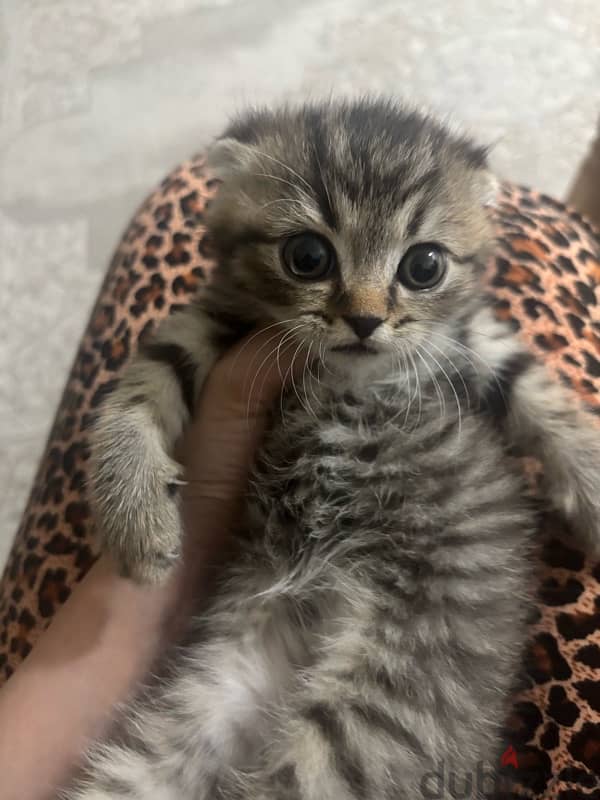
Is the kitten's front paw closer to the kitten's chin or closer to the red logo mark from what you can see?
the kitten's chin

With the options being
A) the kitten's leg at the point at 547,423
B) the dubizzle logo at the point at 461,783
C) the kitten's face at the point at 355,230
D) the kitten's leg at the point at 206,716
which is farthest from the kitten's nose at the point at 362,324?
the dubizzle logo at the point at 461,783

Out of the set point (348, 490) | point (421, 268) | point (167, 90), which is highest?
point (167, 90)

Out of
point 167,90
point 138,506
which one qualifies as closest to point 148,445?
point 138,506

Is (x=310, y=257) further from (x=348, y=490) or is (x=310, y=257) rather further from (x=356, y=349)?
(x=348, y=490)

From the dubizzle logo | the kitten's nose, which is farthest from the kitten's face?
the dubizzle logo

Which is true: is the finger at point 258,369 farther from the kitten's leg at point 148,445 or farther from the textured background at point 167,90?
the textured background at point 167,90

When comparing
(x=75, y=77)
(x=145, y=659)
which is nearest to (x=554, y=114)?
(x=75, y=77)

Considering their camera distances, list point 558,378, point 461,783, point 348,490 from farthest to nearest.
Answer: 1. point 558,378
2. point 348,490
3. point 461,783
